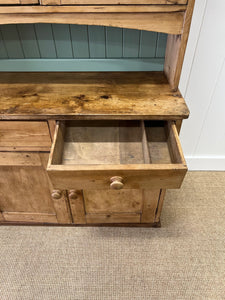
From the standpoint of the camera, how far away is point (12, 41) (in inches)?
46.9

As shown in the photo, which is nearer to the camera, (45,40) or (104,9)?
(104,9)

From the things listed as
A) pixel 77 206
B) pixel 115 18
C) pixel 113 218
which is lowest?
pixel 113 218

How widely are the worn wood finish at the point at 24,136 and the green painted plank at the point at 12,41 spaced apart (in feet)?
1.66

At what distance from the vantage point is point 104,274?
1.20m

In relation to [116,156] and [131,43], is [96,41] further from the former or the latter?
[116,156]

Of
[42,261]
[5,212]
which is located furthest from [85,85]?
[42,261]

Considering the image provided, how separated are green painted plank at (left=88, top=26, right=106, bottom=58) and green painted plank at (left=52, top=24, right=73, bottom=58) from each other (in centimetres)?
11

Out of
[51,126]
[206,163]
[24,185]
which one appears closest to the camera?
[51,126]

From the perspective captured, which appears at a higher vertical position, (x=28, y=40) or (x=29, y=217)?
(x=28, y=40)

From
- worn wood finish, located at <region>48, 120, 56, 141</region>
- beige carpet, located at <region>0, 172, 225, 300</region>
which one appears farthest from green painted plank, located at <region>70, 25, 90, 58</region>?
beige carpet, located at <region>0, 172, 225, 300</region>

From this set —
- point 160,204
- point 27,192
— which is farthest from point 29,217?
point 160,204

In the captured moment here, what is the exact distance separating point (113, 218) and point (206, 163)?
0.89 meters

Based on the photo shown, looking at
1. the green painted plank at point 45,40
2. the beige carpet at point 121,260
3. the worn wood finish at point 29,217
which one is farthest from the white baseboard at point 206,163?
the green painted plank at point 45,40

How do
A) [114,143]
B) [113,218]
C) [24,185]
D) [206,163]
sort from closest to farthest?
[114,143] < [24,185] < [113,218] < [206,163]
